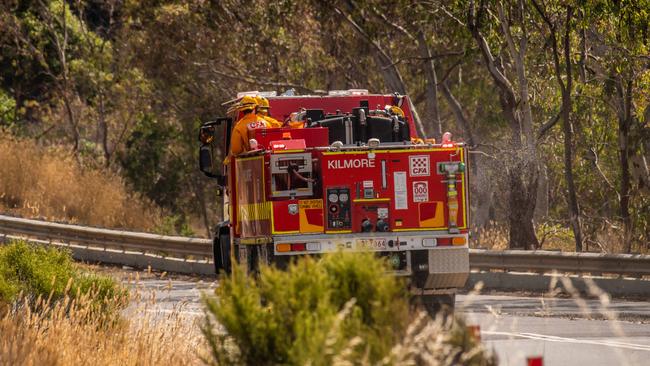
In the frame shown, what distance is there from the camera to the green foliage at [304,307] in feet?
22.4

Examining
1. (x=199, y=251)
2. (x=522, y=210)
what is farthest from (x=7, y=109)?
(x=522, y=210)

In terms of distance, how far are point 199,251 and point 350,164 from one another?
9370 millimetres

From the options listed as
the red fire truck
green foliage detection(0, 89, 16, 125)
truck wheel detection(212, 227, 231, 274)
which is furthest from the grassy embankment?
green foliage detection(0, 89, 16, 125)

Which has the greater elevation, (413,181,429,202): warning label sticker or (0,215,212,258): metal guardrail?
(413,181,429,202): warning label sticker

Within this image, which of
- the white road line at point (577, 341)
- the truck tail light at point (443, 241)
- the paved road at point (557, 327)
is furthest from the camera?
the truck tail light at point (443, 241)

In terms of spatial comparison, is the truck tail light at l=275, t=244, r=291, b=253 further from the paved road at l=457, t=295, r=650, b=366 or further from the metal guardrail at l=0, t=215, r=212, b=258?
the metal guardrail at l=0, t=215, r=212, b=258

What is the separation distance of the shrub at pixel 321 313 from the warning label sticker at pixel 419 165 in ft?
27.6

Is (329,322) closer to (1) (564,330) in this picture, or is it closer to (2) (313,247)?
(2) (313,247)

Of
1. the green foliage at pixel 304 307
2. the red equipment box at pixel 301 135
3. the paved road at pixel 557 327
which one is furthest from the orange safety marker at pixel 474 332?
the red equipment box at pixel 301 135

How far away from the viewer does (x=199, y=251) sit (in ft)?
80.7

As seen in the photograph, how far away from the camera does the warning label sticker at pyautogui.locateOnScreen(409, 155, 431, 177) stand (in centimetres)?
1576

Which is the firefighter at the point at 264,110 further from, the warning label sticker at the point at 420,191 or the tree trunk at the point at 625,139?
the tree trunk at the point at 625,139

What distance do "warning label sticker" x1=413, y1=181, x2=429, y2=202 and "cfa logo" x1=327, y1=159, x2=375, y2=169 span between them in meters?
0.55

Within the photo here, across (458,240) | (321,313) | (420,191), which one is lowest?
(458,240)
